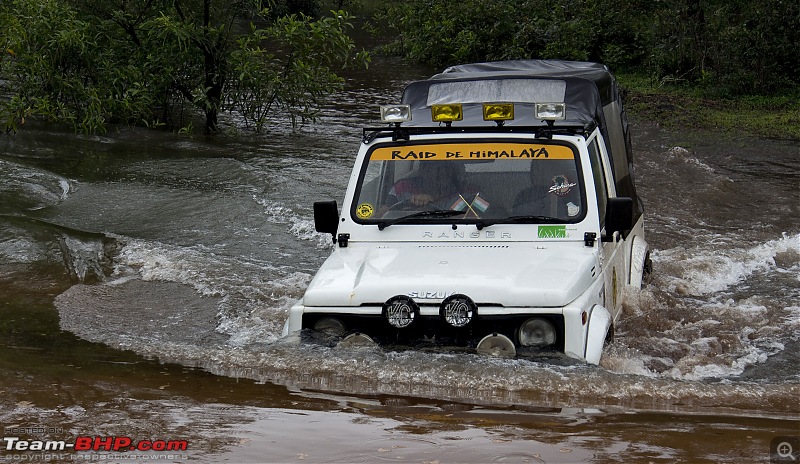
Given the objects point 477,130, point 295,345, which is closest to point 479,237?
point 477,130

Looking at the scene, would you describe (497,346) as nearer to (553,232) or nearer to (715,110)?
(553,232)

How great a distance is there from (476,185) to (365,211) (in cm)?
74

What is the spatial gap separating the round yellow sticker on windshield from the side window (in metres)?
→ 1.44

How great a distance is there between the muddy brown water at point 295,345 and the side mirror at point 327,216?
0.88m

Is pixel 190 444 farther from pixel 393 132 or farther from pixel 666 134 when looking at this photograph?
pixel 666 134

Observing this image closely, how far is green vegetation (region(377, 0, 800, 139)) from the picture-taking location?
1814cm

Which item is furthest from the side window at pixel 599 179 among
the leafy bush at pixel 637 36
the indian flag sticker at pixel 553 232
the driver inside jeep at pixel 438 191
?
the leafy bush at pixel 637 36

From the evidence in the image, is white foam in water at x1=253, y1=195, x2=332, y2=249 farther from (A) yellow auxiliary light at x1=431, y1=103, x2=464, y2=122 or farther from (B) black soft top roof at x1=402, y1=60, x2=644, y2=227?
(A) yellow auxiliary light at x1=431, y1=103, x2=464, y2=122

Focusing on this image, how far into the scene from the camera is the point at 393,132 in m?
6.71

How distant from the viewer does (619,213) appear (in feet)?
20.0

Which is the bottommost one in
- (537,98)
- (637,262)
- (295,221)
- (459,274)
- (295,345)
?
(295,345)

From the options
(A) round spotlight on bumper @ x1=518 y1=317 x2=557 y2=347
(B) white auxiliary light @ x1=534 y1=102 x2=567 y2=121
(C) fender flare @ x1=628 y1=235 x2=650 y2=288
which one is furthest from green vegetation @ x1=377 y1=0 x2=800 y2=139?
(A) round spotlight on bumper @ x1=518 y1=317 x2=557 y2=347

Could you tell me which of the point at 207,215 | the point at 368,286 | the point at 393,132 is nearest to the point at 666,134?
the point at 207,215

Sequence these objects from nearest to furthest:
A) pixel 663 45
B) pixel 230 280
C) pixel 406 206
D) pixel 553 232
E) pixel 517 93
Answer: pixel 553 232 → pixel 406 206 → pixel 517 93 → pixel 230 280 → pixel 663 45
